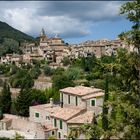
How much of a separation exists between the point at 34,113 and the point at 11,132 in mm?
3495

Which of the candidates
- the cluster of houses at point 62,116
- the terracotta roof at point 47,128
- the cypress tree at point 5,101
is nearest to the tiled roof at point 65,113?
the cluster of houses at point 62,116

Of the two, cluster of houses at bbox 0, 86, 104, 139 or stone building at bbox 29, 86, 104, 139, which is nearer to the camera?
cluster of houses at bbox 0, 86, 104, 139

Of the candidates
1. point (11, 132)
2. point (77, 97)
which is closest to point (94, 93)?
point (77, 97)

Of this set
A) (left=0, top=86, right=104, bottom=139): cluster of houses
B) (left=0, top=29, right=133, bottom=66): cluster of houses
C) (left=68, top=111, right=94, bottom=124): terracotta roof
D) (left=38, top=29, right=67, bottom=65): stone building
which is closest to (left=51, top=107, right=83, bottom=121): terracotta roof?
(left=0, top=86, right=104, bottom=139): cluster of houses

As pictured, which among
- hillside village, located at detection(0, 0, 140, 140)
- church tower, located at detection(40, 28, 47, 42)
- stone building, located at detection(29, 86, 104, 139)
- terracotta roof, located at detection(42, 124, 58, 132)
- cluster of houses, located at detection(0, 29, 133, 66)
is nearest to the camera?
hillside village, located at detection(0, 0, 140, 140)

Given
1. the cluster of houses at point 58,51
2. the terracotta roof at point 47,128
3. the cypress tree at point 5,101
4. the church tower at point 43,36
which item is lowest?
the terracotta roof at point 47,128

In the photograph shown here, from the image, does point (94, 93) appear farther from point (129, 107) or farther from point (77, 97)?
point (129, 107)

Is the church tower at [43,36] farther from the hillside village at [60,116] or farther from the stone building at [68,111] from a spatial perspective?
the stone building at [68,111]

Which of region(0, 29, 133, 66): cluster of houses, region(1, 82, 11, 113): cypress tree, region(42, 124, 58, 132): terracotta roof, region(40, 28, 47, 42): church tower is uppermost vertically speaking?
region(40, 28, 47, 42): church tower

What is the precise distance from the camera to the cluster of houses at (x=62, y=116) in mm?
34250

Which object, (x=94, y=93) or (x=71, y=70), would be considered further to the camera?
(x=71, y=70)

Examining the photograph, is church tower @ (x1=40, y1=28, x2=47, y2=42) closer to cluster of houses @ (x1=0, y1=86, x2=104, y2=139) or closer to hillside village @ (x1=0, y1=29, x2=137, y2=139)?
hillside village @ (x1=0, y1=29, x2=137, y2=139)

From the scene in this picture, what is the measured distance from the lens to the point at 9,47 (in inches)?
4247

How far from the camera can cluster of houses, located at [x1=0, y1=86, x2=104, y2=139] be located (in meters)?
34.2
